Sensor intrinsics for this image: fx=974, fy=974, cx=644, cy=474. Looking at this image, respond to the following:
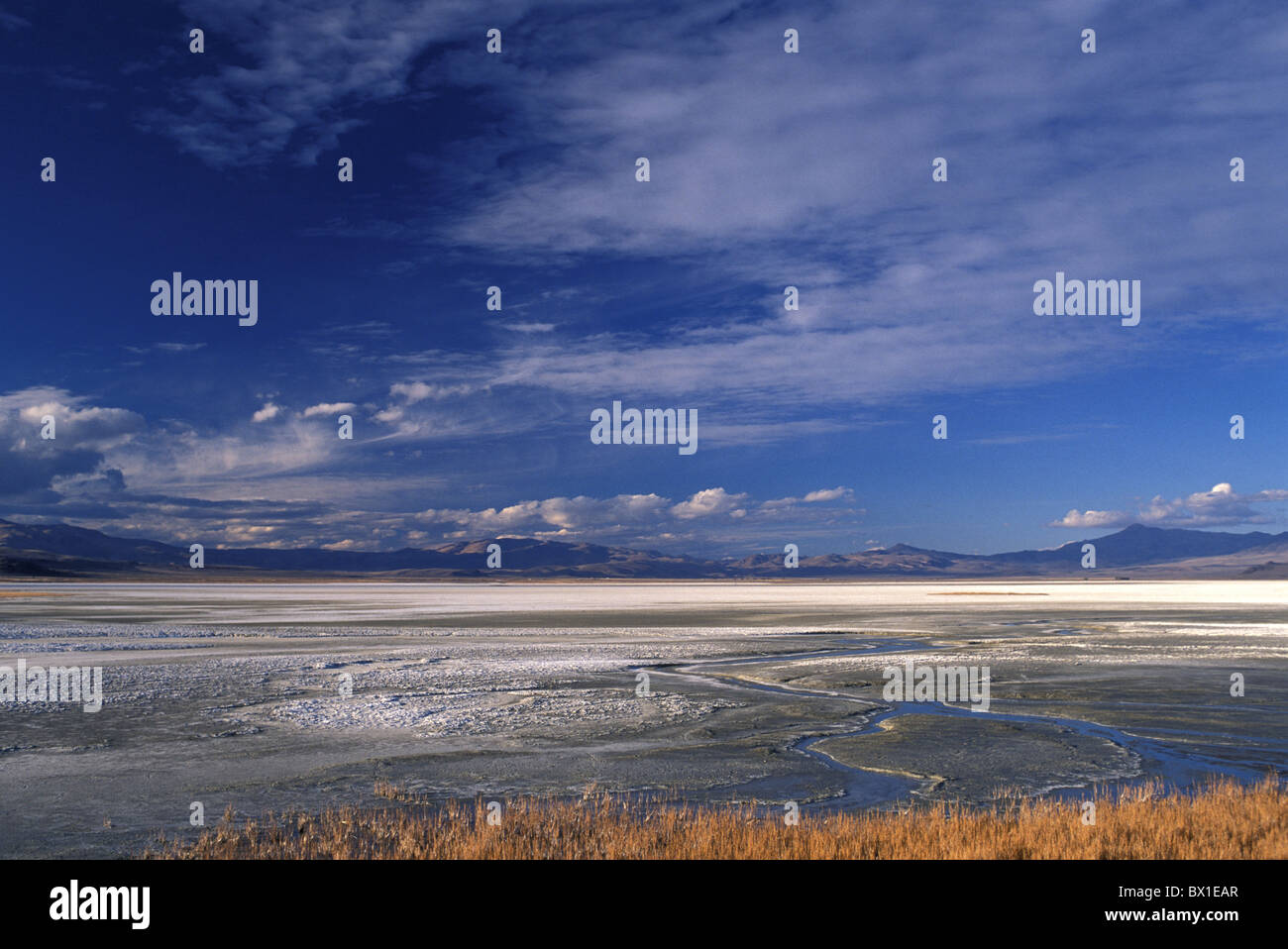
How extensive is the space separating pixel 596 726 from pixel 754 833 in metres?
7.95

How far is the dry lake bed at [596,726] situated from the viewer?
41.0 ft

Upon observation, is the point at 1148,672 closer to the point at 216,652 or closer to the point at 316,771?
the point at 316,771

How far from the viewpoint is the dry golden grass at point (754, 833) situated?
938cm

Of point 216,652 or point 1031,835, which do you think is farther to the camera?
point 216,652

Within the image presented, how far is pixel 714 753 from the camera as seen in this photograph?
15023 mm

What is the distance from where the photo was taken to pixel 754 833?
388 inches

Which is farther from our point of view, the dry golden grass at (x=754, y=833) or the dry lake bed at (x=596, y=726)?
the dry lake bed at (x=596, y=726)

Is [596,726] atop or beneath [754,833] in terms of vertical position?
beneath

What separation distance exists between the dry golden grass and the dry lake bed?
94 centimetres

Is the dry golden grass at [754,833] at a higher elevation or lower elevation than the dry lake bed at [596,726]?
higher

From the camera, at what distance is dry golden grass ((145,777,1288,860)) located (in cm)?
938

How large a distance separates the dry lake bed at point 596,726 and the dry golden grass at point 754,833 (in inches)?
37.1
